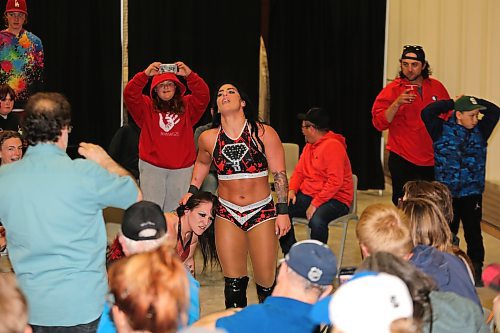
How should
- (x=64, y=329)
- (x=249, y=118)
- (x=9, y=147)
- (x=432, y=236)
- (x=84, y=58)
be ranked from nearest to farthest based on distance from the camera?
(x=64, y=329), (x=432, y=236), (x=249, y=118), (x=9, y=147), (x=84, y=58)

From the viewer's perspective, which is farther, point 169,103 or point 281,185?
point 169,103

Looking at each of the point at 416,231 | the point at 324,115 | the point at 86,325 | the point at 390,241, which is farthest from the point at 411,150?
the point at 86,325

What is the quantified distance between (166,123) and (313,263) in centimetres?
375

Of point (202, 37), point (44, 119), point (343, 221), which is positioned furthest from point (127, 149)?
point (44, 119)

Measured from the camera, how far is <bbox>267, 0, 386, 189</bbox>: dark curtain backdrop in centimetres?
955

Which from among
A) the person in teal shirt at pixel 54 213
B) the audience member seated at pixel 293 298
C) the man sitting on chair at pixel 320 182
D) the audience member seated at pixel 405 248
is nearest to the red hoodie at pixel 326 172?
the man sitting on chair at pixel 320 182

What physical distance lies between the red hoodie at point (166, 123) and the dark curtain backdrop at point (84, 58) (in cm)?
233

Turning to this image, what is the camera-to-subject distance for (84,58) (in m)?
8.66

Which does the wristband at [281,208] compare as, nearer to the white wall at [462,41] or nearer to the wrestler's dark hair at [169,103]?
the wrestler's dark hair at [169,103]

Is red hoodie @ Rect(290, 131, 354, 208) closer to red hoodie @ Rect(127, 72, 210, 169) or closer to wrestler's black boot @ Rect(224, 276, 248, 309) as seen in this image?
red hoodie @ Rect(127, 72, 210, 169)

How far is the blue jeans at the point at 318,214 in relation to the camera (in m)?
6.06

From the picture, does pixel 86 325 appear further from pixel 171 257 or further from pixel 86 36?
pixel 86 36

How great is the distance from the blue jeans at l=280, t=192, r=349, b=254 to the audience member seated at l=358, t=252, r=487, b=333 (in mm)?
3088

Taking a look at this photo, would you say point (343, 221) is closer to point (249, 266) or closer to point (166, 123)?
point (249, 266)
